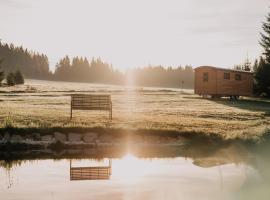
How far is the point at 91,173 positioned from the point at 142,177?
5.98 ft

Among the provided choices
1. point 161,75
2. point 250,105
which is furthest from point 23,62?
point 250,105

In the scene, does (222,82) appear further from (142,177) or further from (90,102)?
(142,177)

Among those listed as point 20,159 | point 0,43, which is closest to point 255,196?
point 20,159

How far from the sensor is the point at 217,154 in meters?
18.8

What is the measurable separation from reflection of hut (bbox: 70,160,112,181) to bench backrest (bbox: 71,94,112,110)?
8582 mm

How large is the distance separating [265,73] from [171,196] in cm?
4581

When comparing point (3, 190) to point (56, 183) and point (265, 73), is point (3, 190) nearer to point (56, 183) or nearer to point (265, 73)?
point (56, 183)

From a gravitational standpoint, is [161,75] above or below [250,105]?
above

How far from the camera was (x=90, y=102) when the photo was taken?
2486cm

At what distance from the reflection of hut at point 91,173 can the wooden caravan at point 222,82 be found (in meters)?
39.5

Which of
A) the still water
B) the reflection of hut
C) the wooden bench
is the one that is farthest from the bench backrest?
the reflection of hut

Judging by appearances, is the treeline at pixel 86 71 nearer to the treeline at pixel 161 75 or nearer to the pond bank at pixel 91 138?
the treeline at pixel 161 75

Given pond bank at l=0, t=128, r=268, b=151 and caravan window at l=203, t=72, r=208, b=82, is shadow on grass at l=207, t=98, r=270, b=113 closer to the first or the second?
caravan window at l=203, t=72, r=208, b=82

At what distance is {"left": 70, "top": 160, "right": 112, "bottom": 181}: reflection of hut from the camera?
48.1 ft
